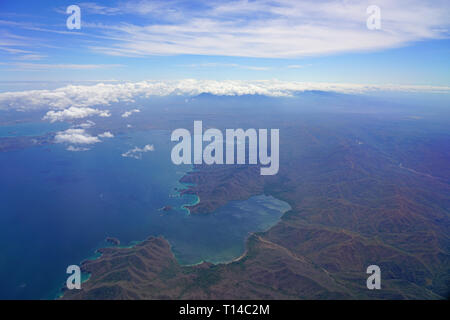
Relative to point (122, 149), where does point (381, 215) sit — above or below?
below

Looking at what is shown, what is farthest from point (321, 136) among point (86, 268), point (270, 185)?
point (86, 268)

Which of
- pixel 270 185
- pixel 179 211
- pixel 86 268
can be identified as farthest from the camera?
pixel 270 185

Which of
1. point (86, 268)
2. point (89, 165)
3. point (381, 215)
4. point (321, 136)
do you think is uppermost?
point (321, 136)

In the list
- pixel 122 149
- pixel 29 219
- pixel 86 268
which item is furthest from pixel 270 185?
pixel 122 149

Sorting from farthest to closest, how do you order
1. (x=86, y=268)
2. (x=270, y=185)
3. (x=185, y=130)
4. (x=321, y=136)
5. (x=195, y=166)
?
(x=185, y=130)
(x=321, y=136)
(x=195, y=166)
(x=270, y=185)
(x=86, y=268)
